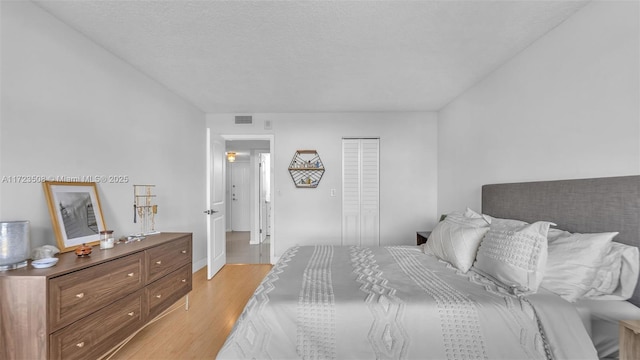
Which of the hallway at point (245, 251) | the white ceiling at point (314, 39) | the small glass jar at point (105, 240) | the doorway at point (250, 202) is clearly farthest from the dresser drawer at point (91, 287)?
the hallway at point (245, 251)

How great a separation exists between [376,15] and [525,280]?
1.96m

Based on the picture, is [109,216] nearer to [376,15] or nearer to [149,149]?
[149,149]

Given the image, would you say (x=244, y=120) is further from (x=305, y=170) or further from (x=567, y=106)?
(x=567, y=106)

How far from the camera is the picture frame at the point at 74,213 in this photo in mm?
1834

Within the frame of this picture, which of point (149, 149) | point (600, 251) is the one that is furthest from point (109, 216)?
point (600, 251)

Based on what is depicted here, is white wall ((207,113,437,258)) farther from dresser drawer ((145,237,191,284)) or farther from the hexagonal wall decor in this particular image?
dresser drawer ((145,237,191,284))

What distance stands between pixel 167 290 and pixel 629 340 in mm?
2977

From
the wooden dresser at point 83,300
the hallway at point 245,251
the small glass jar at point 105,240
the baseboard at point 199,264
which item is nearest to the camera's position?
the wooden dresser at point 83,300

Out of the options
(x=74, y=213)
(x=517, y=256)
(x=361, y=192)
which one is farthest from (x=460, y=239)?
(x=74, y=213)

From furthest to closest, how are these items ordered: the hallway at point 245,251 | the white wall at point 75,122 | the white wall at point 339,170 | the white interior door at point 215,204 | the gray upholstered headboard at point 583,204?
the hallway at point 245,251 → the white wall at point 339,170 → the white interior door at point 215,204 → the white wall at point 75,122 → the gray upholstered headboard at point 583,204

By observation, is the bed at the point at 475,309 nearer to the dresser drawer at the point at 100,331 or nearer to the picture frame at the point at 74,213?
the dresser drawer at the point at 100,331

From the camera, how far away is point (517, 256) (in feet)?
5.37

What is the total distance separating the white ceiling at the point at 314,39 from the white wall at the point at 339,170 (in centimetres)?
97

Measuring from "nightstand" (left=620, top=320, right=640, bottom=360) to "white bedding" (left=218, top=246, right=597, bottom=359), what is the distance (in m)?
0.18
